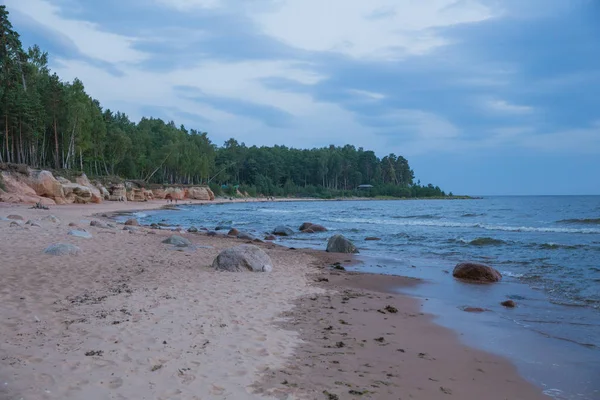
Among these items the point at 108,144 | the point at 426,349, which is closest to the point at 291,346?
the point at 426,349

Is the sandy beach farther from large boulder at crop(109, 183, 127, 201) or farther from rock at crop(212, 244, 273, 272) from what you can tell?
large boulder at crop(109, 183, 127, 201)

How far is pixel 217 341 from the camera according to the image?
18.4ft

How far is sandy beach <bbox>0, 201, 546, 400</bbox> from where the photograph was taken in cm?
430

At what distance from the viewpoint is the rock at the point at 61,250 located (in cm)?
1120

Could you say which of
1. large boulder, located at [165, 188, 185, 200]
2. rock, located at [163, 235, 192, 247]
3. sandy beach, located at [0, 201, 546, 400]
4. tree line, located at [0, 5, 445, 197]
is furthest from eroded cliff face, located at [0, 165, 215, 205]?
sandy beach, located at [0, 201, 546, 400]

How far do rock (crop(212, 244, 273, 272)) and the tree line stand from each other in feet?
137

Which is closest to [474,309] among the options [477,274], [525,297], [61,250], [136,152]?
[525,297]

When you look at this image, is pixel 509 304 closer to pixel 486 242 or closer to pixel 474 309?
pixel 474 309

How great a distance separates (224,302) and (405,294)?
4.55 m

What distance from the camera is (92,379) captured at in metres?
4.18

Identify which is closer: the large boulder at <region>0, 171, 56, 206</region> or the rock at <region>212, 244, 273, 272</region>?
the rock at <region>212, 244, 273, 272</region>

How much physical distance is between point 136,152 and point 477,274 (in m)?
74.5

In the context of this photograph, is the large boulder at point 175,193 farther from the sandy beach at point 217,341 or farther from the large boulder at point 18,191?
the sandy beach at point 217,341

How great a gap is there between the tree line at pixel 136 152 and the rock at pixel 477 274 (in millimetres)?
45390
